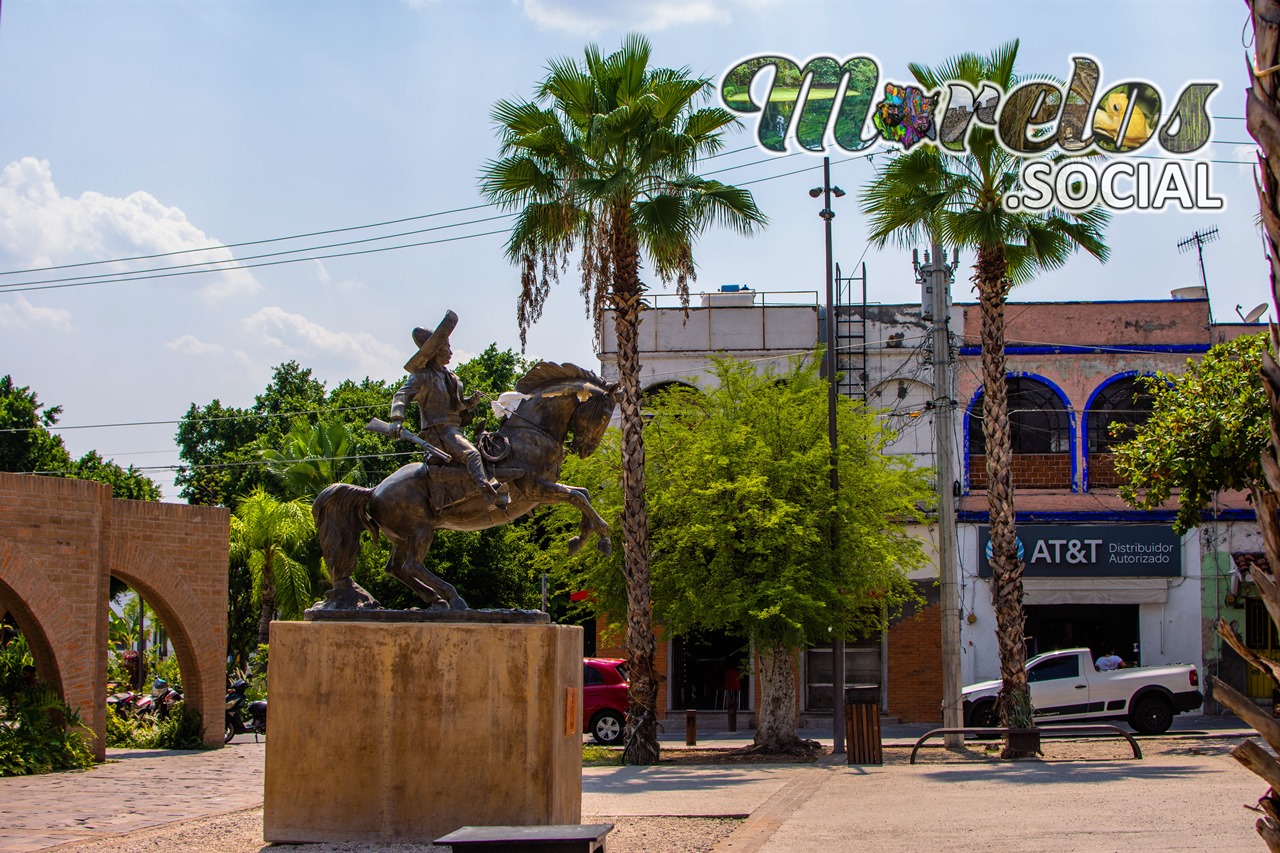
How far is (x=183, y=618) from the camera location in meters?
21.7

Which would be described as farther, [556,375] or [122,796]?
[122,796]

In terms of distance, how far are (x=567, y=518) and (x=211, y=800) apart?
979 centimetres

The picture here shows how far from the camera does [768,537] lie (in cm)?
2188

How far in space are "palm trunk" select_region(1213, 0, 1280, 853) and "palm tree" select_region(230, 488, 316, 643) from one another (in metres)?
31.2

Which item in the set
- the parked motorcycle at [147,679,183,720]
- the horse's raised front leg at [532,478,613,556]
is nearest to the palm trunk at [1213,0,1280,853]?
the horse's raised front leg at [532,478,613,556]

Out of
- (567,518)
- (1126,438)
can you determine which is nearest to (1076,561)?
(1126,438)

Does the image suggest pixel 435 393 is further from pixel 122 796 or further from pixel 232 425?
pixel 232 425

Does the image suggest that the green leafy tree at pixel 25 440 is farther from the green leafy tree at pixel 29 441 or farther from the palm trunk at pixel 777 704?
the palm trunk at pixel 777 704

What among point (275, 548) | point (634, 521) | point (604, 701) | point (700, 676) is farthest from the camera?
point (275, 548)

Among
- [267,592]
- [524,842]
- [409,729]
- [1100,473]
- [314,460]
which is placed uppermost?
[314,460]

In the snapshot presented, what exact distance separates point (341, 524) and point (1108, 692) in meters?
17.8

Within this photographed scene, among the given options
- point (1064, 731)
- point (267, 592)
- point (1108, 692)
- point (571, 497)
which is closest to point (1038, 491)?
point (1108, 692)

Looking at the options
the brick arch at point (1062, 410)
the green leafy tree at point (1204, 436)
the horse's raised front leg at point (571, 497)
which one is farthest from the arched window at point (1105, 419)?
the horse's raised front leg at point (571, 497)

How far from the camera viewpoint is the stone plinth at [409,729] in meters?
10.6
